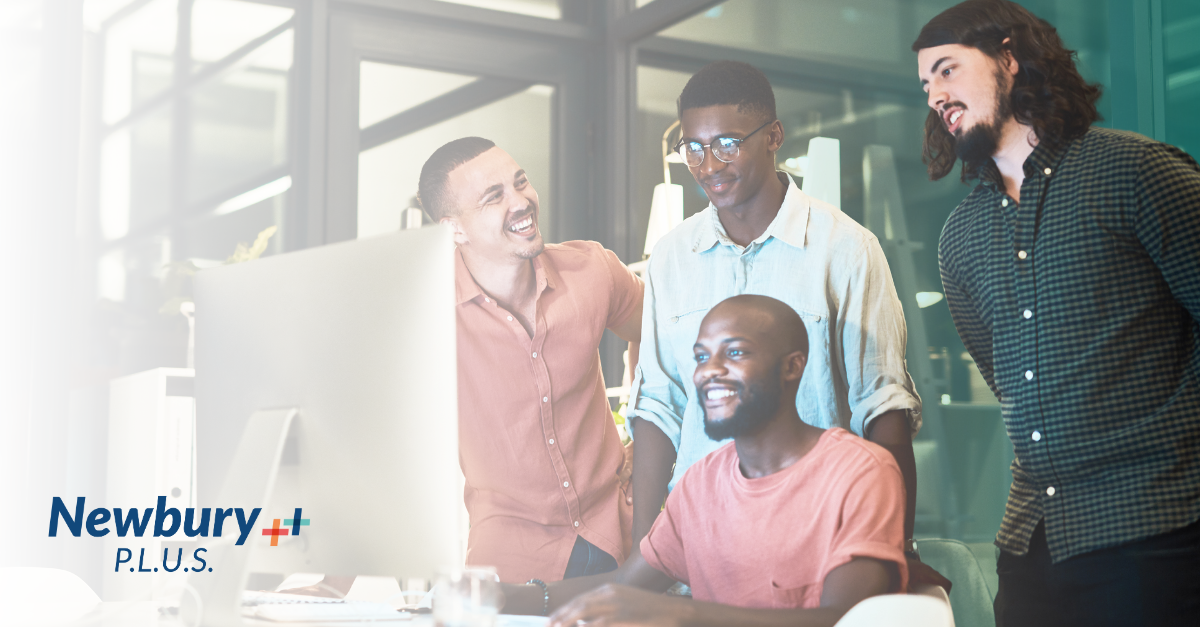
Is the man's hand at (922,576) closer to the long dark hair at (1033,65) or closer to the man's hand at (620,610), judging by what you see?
the man's hand at (620,610)

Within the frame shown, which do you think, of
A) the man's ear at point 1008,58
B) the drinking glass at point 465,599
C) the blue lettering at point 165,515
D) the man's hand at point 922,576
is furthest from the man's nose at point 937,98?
the blue lettering at point 165,515

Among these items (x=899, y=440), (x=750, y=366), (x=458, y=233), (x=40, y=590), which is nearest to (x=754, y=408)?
(x=750, y=366)

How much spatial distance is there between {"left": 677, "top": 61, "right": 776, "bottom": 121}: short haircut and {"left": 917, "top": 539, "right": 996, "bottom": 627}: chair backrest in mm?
1088

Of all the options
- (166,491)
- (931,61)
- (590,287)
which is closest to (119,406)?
(166,491)

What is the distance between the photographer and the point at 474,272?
2789 mm

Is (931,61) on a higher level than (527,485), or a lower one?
higher

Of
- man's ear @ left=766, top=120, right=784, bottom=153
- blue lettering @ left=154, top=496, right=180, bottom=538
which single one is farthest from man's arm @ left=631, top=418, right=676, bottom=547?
blue lettering @ left=154, top=496, right=180, bottom=538

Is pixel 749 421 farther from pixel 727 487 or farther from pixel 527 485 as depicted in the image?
pixel 527 485

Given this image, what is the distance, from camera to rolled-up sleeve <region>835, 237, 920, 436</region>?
223cm

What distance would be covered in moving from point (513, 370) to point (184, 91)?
1.61 metres

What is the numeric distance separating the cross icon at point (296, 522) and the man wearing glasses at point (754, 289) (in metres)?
1.08

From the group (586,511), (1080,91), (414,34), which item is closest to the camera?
(1080,91)

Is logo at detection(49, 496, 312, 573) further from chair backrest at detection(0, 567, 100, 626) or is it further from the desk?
the desk

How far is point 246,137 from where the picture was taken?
343 cm
